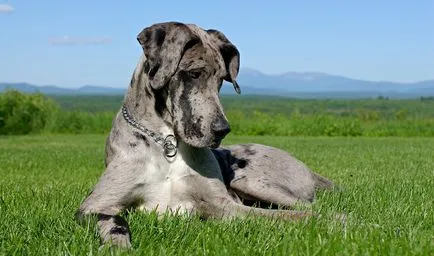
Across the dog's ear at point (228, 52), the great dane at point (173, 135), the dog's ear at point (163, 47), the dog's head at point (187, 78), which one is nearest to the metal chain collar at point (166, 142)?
the great dane at point (173, 135)

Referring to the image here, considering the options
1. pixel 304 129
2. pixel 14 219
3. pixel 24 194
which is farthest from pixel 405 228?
pixel 304 129

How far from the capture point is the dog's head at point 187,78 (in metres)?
5.07

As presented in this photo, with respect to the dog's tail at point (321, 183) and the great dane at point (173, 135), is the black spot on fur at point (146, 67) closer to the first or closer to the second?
the great dane at point (173, 135)

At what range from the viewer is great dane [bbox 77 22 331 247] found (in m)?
5.16

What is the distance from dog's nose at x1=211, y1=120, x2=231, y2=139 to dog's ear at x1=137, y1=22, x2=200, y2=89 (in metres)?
0.54

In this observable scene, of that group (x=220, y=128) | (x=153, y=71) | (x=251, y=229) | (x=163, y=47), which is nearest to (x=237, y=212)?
(x=251, y=229)

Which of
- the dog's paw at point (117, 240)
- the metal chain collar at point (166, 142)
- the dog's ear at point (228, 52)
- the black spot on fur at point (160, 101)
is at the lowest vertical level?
the dog's paw at point (117, 240)

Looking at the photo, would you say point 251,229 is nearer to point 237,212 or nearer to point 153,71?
point 237,212

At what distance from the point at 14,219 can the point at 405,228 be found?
2.87 m

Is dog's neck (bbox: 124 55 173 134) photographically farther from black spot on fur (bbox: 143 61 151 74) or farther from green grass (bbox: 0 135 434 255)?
green grass (bbox: 0 135 434 255)

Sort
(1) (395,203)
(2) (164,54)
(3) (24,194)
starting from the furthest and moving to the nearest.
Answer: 1. (3) (24,194)
2. (1) (395,203)
3. (2) (164,54)

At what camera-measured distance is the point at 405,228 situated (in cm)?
492

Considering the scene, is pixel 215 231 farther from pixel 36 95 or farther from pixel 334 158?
pixel 36 95

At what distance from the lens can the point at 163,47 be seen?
526cm
